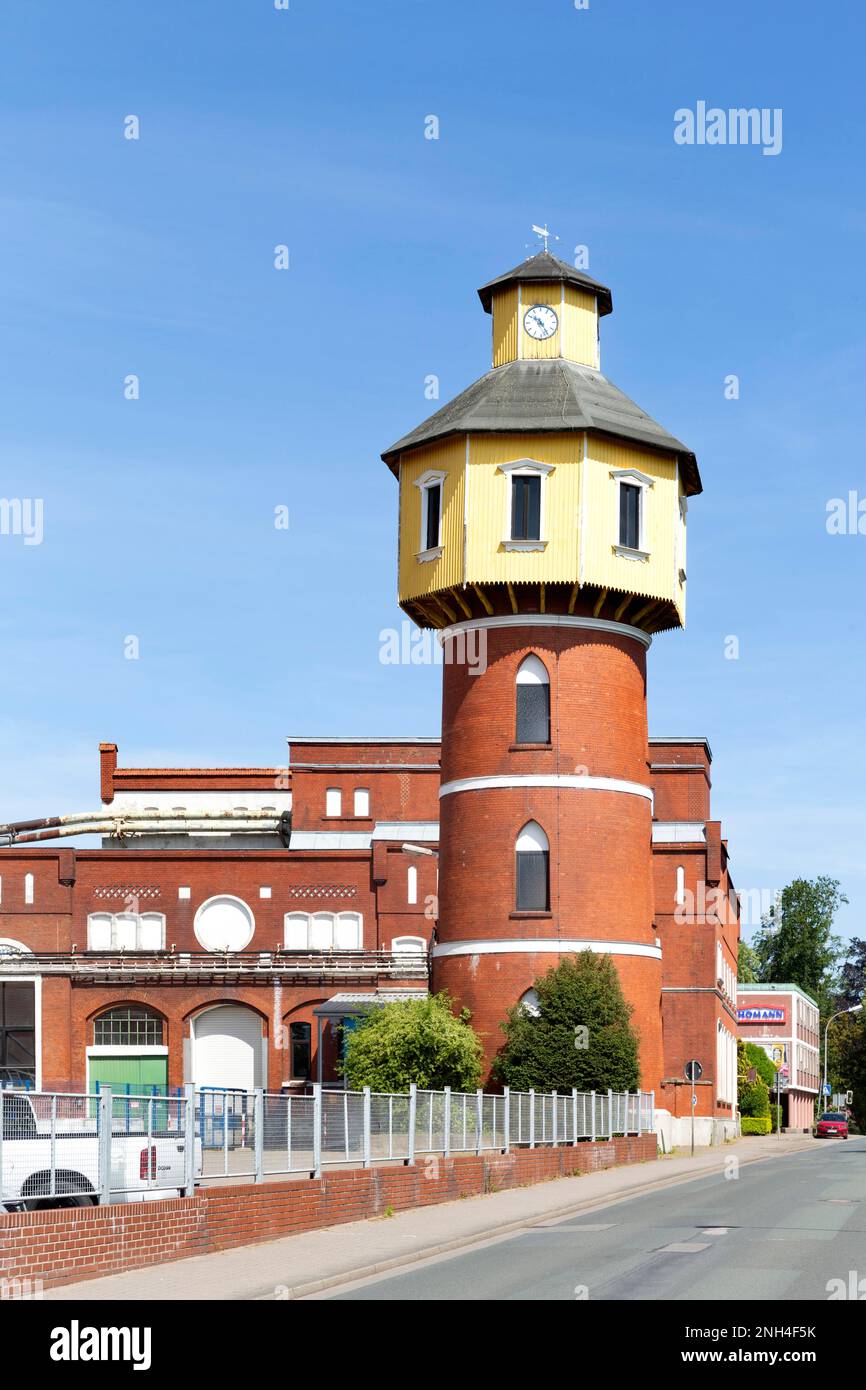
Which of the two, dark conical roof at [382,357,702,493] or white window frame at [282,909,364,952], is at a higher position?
dark conical roof at [382,357,702,493]

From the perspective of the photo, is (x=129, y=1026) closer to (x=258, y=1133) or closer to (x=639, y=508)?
(x=639, y=508)

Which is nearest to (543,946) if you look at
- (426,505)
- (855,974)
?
(426,505)

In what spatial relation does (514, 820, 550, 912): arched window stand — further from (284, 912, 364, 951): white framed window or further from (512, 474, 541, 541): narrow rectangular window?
(284, 912, 364, 951): white framed window

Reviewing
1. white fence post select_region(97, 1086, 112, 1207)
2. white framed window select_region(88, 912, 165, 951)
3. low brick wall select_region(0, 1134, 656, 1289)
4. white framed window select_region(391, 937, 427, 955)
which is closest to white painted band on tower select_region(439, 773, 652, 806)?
low brick wall select_region(0, 1134, 656, 1289)

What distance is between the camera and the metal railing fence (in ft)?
55.4

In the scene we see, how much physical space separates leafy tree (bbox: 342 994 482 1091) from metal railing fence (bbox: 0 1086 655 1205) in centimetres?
985

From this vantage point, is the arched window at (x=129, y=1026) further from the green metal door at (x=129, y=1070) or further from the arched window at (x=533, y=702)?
the arched window at (x=533, y=702)

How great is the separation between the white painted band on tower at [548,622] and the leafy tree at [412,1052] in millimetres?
9788

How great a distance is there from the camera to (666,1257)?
1941cm

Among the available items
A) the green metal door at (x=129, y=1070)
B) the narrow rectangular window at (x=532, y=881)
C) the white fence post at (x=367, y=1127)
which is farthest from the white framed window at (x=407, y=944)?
the white fence post at (x=367, y=1127)

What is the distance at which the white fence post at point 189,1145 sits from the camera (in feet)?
63.4

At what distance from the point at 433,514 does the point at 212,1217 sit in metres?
29.0

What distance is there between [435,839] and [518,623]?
1096 inches

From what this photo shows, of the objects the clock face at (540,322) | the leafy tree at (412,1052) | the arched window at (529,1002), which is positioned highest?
the clock face at (540,322)
